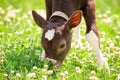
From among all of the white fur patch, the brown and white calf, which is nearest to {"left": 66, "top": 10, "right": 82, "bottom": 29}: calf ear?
the brown and white calf

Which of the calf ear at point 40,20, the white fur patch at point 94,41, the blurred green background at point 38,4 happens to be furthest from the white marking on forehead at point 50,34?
the blurred green background at point 38,4

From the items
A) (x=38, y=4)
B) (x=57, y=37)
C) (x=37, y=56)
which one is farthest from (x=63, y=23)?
(x=38, y=4)

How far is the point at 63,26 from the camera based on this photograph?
7.36 metres

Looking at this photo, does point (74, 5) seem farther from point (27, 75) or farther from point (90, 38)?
point (27, 75)

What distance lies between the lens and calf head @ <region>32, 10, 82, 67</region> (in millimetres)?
7094

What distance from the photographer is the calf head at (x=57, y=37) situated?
709 cm

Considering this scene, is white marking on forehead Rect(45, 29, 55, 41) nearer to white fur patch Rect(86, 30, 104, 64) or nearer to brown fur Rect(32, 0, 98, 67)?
brown fur Rect(32, 0, 98, 67)

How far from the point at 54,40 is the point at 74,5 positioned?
103 cm

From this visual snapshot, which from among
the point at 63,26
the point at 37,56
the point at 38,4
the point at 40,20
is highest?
the point at 38,4

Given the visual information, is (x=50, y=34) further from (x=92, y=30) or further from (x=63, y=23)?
(x=92, y=30)

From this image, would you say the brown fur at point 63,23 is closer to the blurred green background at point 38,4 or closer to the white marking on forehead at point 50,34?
the white marking on forehead at point 50,34

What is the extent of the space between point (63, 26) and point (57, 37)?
277 millimetres

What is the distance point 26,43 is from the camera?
8578 mm

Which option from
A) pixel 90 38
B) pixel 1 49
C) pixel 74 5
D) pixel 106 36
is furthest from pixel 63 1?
pixel 106 36
